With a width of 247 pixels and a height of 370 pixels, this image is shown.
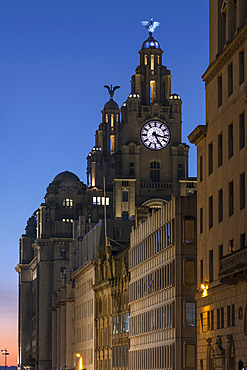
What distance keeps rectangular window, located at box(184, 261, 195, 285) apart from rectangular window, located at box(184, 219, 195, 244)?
2.35 m

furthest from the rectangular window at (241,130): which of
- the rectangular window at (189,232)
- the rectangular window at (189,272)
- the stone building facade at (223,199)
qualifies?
the rectangular window at (189,272)

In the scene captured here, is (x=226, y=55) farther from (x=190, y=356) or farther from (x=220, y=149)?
(x=190, y=356)

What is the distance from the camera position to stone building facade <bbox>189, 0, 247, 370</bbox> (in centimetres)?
7531

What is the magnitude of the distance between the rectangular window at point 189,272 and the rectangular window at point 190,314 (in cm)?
238

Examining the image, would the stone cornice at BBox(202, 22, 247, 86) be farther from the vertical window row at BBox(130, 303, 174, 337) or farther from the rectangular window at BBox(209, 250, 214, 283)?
the vertical window row at BBox(130, 303, 174, 337)

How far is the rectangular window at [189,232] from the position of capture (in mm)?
98625

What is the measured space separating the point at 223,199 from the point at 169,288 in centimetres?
2214

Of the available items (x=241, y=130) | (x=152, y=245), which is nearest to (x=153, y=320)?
(x=152, y=245)

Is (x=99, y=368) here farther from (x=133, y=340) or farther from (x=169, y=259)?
(x=169, y=259)

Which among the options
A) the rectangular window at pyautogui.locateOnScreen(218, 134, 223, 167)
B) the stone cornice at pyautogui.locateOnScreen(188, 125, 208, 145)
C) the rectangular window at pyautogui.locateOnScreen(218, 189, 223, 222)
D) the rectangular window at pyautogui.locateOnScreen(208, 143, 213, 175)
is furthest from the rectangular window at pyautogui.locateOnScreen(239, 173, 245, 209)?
the stone cornice at pyautogui.locateOnScreen(188, 125, 208, 145)

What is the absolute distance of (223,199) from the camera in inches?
3236

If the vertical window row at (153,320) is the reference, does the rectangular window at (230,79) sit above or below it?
above

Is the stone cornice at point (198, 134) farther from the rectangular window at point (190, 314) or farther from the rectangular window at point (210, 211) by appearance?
the rectangular window at point (190, 314)

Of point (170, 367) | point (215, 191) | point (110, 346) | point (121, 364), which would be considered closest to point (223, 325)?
point (215, 191)
